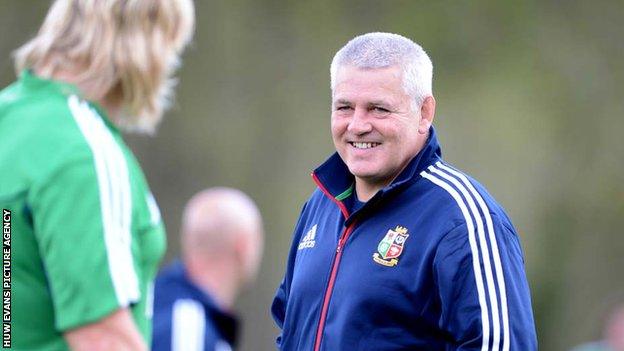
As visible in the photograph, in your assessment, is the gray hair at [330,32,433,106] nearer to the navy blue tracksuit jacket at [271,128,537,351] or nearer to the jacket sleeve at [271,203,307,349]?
the navy blue tracksuit jacket at [271,128,537,351]

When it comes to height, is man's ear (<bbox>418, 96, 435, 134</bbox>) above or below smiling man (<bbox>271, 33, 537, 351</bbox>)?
above

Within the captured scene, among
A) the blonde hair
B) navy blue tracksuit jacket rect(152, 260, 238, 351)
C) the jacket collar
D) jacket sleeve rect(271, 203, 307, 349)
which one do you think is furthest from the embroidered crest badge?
the blonde hair

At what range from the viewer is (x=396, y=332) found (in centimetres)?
350

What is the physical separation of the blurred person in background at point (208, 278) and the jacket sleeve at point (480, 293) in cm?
107

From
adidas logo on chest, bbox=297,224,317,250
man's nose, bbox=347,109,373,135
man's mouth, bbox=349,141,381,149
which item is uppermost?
man's nose, bbox=347,109,373,135

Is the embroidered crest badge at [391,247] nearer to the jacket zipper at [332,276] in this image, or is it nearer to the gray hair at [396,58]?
the jacket zipper at [332,276]

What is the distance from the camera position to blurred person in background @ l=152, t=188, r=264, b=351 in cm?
417

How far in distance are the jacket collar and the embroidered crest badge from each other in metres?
0.14

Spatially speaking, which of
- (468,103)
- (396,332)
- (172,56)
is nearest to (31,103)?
(172,56)

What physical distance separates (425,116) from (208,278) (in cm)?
117

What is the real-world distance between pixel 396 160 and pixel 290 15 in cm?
962

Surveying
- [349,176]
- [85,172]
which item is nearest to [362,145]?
[349,176]

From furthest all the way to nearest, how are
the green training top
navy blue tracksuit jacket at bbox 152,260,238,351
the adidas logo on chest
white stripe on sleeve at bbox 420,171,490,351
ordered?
navy blue tracksuit jacket at bbox 152,260,238,351 < the adidas logo on chest < white stripe on sleeve at bbox 420,171,490,351 < the green training top

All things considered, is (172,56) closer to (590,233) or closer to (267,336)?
(267,336)
